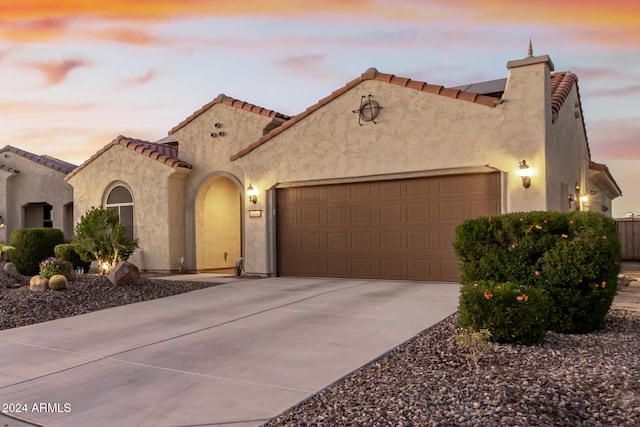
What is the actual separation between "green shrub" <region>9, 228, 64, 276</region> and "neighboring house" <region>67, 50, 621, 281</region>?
2545 millimetres

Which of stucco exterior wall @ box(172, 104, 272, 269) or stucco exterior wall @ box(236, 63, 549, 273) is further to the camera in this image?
stucco exterior wall @ box(172, 104, 272, 269)

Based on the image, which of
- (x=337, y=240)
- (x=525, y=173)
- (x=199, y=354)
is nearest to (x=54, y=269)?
(x=337, y=240)

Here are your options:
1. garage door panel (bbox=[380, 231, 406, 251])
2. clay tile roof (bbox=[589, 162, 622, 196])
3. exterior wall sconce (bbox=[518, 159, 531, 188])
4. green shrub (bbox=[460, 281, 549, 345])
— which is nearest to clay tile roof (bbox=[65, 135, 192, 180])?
garage door panel (bbox=[380, 231, 406, 251])

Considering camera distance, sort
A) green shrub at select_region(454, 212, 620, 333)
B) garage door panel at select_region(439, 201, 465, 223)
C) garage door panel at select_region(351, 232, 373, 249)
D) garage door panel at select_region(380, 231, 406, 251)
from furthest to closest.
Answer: garage door panel at select_region(351, 232, 373, 249) < garage door panel at select_region(380, 231, 406, 251) < garage door panel at select_region(439, 201, 465, 223) < green shrub at select_region(454, 212, 620, 333)

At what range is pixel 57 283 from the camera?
9.99 metres

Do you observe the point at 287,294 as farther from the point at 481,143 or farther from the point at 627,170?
the point at 627,170

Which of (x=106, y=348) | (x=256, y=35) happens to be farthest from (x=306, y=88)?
(x=106, y=348)

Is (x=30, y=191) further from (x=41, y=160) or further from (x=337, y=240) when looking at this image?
(x=337, y=240)

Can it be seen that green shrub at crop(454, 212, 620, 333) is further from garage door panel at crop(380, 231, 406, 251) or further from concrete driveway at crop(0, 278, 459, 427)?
garage door panel at crop(380, 231, 406, 251)

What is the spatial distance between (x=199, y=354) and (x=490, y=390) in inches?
126

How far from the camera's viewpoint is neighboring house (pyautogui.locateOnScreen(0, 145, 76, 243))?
66.1 ft

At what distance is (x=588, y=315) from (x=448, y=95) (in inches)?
251

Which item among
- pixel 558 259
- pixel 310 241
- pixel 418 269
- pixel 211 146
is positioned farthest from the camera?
pixel 211 146

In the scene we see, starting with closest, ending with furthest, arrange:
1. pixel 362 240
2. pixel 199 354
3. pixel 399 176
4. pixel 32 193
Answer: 1. pixel 199 354
2. pixel 399 176
3. pixel 362 240
4. pixel 32 193
